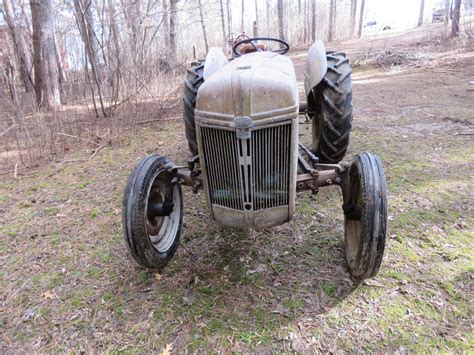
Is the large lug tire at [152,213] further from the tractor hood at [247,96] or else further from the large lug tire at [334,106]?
the large lug tire at [334,106]

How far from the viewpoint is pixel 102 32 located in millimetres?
5980

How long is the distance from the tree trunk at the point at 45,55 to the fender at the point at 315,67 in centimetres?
578

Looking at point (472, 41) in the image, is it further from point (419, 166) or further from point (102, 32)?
point (102, 32)

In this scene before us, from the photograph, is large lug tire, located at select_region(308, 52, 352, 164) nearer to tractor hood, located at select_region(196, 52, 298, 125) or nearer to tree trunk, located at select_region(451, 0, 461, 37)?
tractor hood, located at select_region(196, 52, 298, 125)

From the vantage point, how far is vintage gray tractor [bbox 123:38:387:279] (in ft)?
6.77

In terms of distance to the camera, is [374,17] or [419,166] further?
[374,17]

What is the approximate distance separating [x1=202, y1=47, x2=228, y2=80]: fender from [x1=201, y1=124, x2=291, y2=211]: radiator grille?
3.23ft

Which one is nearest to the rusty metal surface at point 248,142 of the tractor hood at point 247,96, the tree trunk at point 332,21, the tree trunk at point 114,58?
the tractor hood at point 247,96

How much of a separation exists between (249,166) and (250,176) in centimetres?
7

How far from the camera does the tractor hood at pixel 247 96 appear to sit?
2037mm

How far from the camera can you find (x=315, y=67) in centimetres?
315

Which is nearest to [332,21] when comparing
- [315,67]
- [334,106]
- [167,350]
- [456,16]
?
[456,16]

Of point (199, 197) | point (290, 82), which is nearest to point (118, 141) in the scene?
point (199, 197)

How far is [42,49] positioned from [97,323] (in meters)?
6.96
